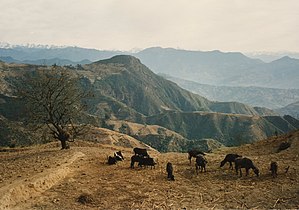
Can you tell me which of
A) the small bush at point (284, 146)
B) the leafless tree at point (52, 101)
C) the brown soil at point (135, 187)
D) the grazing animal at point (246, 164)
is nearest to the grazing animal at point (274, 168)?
the brown soil at point (135, 187)

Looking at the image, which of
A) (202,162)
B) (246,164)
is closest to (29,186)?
(202,162)

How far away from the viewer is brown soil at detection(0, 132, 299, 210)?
742 inches

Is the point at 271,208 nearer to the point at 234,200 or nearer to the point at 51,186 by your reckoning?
the point at 234,200

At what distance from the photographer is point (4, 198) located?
18375 mm

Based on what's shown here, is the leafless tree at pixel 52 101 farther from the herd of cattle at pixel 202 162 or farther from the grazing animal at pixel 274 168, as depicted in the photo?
the grazing animal at pixel 274 168

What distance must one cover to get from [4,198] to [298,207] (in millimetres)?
16149

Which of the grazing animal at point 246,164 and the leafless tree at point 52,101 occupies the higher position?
the leafless tree at point 52,101

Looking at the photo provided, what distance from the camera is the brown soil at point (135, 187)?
742 inches

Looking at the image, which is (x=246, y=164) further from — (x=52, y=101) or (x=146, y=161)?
(x=52, y=101)

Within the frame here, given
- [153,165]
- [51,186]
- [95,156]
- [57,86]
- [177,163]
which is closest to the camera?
[51,186]

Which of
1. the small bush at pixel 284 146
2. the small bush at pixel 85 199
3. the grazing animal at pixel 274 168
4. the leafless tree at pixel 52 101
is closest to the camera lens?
the small bush at pixel 85 199

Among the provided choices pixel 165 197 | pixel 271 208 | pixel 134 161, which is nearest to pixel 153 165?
pixel 134 161

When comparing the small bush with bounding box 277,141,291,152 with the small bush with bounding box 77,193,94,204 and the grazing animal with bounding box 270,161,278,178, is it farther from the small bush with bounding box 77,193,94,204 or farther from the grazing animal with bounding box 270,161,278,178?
the small bush with bounding box 77,193,94,204

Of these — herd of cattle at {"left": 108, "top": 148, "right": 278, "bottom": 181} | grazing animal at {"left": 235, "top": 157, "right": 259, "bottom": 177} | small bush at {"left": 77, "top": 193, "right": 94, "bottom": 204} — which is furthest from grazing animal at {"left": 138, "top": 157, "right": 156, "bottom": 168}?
small bush at {"left": 77, "top": 193, "right": 94, "bottom": 204}
